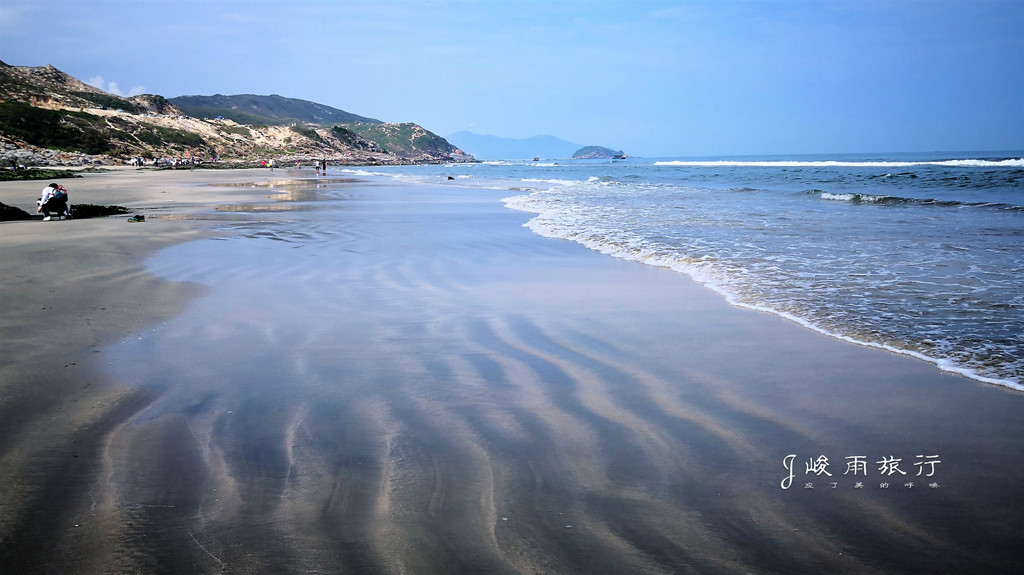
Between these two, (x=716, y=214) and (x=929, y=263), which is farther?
Answer: (x=716, y=214)

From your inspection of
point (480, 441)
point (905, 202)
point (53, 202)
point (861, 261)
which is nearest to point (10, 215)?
point (53, 202)

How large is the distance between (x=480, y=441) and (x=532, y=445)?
0.85 feet

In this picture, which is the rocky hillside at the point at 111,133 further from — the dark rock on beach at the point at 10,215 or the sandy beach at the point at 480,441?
the sandy beach at the point at 480,441

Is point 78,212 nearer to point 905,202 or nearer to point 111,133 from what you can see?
point 905,202

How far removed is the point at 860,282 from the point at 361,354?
18.6 ft

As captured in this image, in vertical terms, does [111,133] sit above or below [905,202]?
above

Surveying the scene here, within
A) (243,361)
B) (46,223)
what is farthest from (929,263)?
(46,223)

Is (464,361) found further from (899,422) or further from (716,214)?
(716,214)

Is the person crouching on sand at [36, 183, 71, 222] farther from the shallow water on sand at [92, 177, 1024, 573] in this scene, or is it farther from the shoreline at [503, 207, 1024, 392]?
the shoreline at [503, 207, 1024, 392]

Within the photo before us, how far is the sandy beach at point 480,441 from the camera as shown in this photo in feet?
7.61

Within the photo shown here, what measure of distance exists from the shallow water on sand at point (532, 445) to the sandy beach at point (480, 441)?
0.05 feet

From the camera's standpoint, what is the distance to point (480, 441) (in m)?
3.23

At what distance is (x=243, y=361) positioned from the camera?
4.53 m

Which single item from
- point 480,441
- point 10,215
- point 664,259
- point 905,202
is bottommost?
point 480,441
